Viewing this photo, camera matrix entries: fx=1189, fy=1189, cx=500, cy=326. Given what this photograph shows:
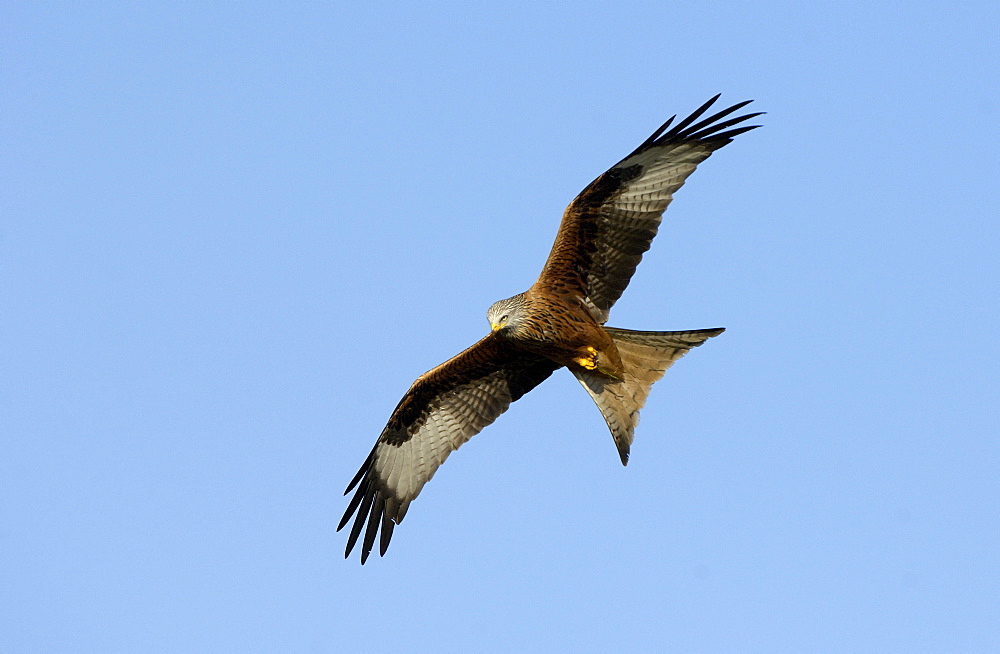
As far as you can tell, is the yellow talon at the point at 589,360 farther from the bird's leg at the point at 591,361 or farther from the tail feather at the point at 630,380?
the tail feather at the point at 630,380

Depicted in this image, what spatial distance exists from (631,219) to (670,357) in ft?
4.40

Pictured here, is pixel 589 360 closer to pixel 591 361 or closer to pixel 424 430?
pixel 591 361

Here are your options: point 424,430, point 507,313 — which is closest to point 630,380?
point 507,313

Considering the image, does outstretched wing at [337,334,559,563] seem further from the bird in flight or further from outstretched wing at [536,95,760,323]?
outstretched wing at [536,95,760,323]

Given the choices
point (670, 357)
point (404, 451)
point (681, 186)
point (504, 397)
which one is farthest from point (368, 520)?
point (681, 186)

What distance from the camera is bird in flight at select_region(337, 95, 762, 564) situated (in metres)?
10.4

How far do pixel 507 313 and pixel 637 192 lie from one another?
1558 mm

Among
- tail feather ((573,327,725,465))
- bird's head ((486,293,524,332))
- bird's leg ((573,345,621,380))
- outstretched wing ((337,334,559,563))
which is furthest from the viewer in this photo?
outstretched wing ((337,334,559,563))

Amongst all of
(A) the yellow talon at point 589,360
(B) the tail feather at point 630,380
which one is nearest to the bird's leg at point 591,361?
(A) the yellow talon at point 589,360

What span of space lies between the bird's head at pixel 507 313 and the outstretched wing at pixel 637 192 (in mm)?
567

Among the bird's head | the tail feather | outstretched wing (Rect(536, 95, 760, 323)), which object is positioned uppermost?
outstretched wing (Rect(536, 95, 760, 323))

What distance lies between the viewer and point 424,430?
11.9 meters

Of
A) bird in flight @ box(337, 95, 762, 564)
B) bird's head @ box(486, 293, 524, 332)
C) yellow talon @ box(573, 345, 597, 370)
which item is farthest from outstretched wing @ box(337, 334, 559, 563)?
bird's head @ box(486, 293, 524, 332)

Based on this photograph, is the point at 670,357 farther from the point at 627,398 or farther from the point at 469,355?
the point at 469,355
